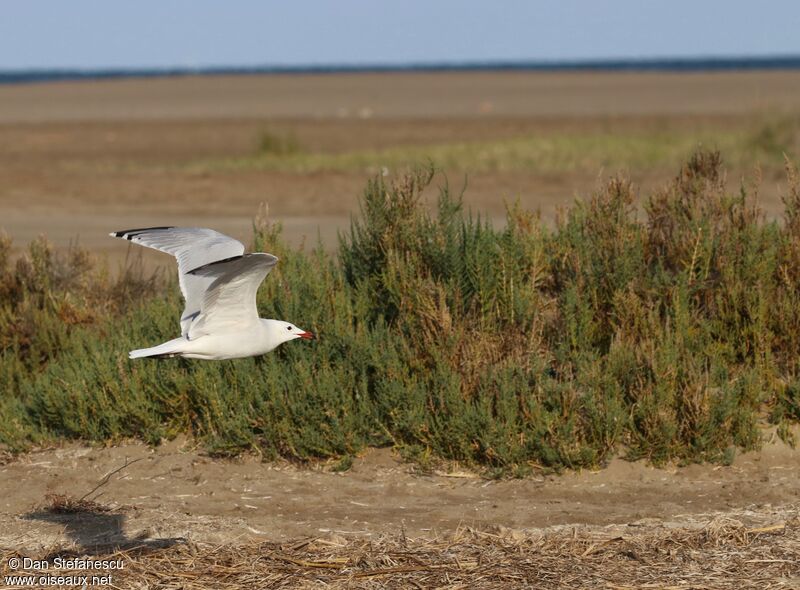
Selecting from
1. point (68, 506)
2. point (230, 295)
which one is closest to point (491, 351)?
point (230, 295)

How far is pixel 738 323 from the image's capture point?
29.0 feet

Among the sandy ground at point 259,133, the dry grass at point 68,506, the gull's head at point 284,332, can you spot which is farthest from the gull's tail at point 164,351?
the sandy ground at point 259,133

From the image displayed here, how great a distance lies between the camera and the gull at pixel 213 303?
6.93m

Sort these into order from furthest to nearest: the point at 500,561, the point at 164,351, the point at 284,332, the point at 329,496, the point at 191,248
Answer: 1. the point at 329,496
2. the point at 284,332
3. the point at 191,248
4. the point at 164,351
5. the point at 500,561

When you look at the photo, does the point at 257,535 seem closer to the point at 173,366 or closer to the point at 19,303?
the point at 173,366

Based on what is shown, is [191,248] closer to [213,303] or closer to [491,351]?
[213,303]

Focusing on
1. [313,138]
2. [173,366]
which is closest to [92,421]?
[173,366]

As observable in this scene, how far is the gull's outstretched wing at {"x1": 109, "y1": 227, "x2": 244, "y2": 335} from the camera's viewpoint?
6934 millimetres

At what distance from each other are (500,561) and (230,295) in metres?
2.04

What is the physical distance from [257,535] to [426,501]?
1165mm

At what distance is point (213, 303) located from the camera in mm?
7105

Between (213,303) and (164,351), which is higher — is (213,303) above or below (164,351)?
above

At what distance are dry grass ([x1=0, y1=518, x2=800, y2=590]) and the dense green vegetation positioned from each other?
4.01 ft

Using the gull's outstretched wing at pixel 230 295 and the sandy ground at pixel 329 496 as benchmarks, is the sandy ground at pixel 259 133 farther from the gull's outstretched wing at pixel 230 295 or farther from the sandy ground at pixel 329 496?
the gull's outstretched wing at pixel 230 295
